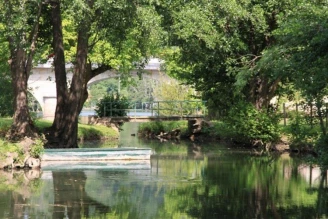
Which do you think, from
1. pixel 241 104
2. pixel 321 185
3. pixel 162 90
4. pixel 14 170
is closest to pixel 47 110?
pixel 162 90

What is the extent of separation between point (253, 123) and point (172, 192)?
46.4 feet

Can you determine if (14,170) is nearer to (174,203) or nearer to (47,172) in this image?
(47,172)

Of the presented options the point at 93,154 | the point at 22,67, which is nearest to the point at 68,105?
the point at 22,67

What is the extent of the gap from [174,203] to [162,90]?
43617mm

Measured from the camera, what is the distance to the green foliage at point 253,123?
33.1 meters

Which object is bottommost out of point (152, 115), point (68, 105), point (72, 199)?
point (72, 199)

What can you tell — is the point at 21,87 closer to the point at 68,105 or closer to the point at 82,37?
the point at 68,105

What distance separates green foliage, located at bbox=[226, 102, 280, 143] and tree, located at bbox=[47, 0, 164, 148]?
18.9ft

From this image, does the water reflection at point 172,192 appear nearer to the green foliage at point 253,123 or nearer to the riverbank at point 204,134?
the green foliage at point 253,123

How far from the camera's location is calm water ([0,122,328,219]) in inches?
640

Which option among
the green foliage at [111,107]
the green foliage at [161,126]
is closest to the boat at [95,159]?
the green foliage at [161,126]

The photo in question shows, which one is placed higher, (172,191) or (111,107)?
(111,107)

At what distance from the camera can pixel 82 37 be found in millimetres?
28828

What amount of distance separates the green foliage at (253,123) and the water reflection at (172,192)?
17.9 feet
